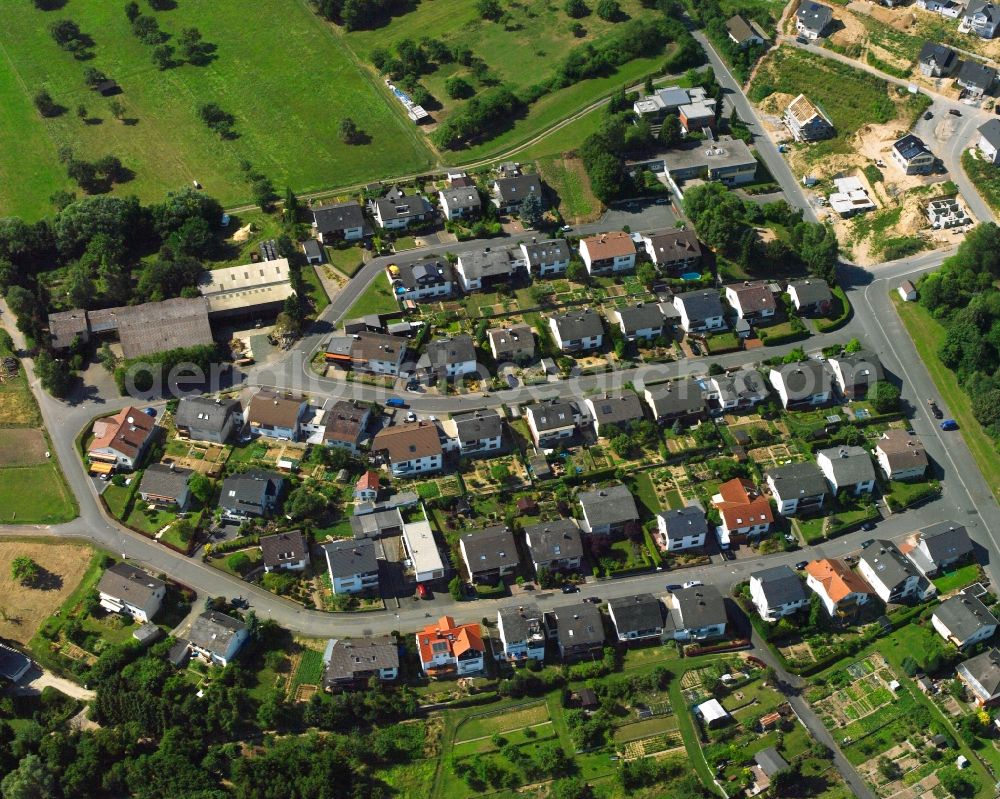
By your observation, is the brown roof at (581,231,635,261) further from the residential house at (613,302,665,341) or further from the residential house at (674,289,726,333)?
the residential house at (674,289,726,333)

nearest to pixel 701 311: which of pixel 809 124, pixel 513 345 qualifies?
pixel 513 345

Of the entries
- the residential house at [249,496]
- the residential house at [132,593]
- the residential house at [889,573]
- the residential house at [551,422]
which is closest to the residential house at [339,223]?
the residential house at [551,422]

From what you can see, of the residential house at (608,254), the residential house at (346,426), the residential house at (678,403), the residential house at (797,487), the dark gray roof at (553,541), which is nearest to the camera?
the dark gray roof at (553,541)

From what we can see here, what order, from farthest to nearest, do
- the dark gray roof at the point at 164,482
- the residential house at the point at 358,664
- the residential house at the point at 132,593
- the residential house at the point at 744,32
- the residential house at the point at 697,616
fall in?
the residential house at the point at 744,32, the dark gray roof at the point at 164,482, the residential house at the point at 697,616, the residential house at the point at 132,593, the residential house at the point at 358,664

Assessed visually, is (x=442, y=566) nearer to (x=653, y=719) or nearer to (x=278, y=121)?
(x=653, y=719)

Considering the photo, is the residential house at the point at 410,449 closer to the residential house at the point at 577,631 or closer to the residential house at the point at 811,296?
the residential house at the point at 577,631

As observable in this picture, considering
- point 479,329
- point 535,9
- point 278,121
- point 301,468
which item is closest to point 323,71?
point 278,121

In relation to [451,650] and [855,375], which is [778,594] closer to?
[451,650]

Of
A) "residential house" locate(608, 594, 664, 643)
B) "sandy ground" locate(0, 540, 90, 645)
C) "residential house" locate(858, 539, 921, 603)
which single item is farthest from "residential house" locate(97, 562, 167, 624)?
"residential house" locate(858, 539, 921, 603)
